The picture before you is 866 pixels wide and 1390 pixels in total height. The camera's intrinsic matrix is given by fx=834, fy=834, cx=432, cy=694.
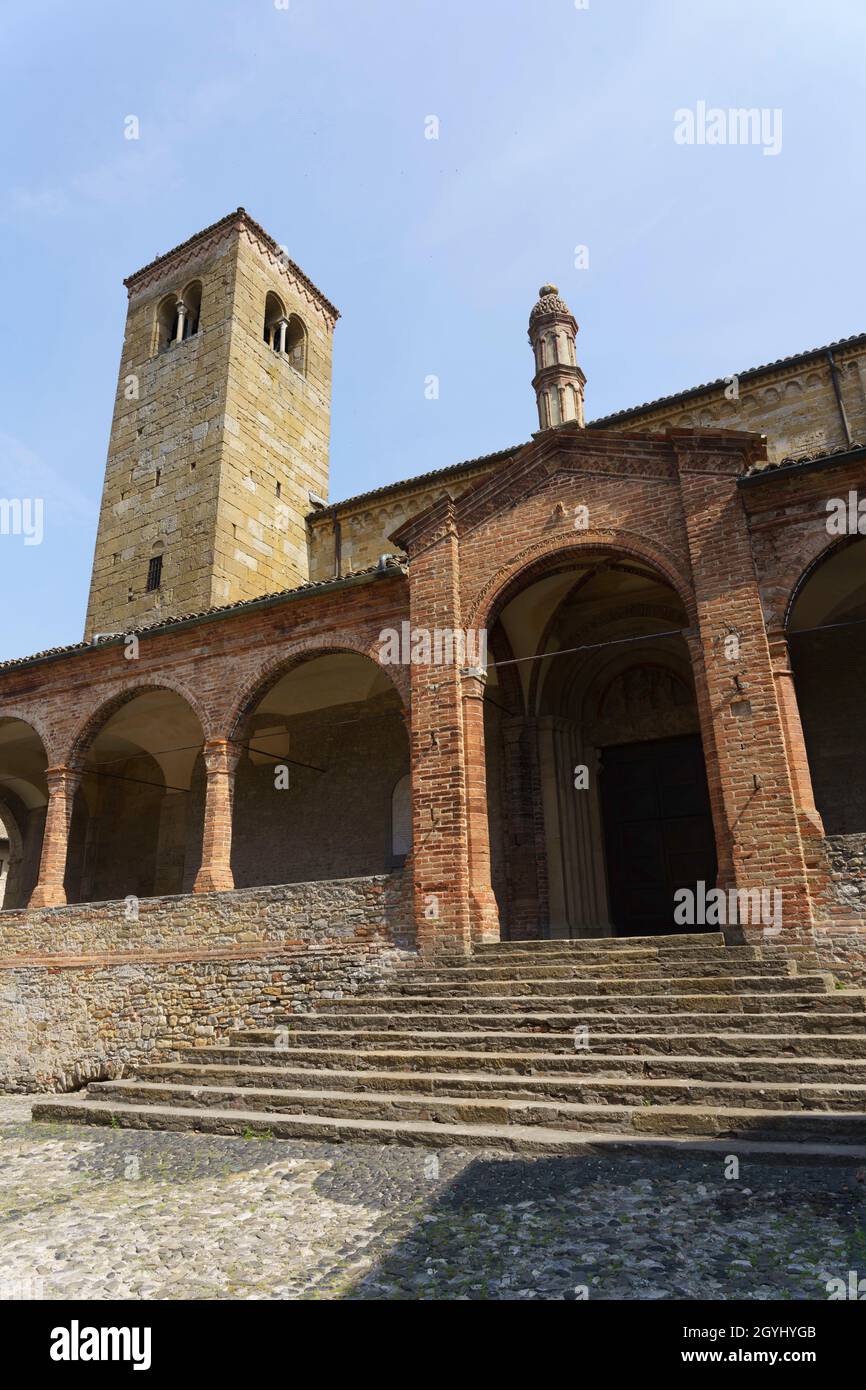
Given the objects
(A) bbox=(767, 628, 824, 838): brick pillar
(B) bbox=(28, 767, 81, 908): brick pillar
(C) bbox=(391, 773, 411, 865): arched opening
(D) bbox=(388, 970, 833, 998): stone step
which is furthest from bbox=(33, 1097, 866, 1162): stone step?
(C) bbox=(391, 773, 411, 865): arched opening

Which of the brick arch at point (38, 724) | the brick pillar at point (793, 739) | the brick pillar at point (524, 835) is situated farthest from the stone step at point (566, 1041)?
the brick arch at point (38, 724)

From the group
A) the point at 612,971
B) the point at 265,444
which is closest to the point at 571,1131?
the point at 612,971

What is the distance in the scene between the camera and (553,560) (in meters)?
10.3

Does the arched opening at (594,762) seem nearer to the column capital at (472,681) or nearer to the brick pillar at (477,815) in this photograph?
the column capital at (472,681)

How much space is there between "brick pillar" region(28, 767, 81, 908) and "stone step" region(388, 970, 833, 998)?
6.38 m

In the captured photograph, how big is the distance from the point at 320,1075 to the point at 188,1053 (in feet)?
6.66

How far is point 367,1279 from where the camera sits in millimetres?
3459

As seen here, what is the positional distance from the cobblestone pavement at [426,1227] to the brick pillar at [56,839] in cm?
722

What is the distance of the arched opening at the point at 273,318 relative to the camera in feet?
69.9

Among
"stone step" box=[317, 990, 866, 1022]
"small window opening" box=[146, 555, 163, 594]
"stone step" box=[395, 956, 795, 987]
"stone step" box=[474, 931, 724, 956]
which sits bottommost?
"stone step" box=[317, 990, 866, 1022]

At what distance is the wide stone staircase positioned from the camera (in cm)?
546

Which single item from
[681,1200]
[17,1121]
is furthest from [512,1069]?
[17,1121]

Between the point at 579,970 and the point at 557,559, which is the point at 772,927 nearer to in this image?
the point at 579,970

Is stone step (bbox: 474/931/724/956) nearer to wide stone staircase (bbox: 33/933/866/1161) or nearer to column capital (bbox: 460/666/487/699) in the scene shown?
wide stone staircase (bbox: 33/933/866/1161)
